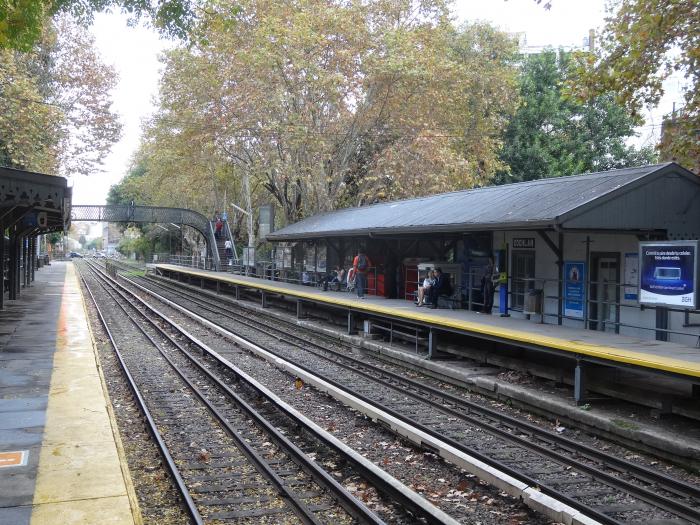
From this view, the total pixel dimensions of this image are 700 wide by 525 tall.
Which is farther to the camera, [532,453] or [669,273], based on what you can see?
[669,273]

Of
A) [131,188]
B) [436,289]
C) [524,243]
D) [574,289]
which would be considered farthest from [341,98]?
[131,188]

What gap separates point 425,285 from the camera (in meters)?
15.7

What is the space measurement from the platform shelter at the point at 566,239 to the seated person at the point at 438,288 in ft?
0.88

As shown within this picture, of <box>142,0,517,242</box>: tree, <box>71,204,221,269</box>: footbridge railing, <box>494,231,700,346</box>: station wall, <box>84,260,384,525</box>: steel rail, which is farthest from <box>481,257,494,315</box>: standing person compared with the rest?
<box>71,204,221,269</box>: footbridge railing

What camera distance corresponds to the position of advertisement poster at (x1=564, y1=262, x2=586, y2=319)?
41.3ft

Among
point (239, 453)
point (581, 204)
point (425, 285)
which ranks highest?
point (581, 204)

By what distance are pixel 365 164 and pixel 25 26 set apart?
2525 centimetres

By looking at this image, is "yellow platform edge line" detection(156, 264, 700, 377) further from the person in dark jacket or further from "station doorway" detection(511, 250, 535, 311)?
"station doorway" detection(511, 250, 535, 311)

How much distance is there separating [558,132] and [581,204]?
25509mm

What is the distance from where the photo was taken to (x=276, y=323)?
2159 cm

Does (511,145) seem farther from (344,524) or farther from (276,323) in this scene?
(344,524)

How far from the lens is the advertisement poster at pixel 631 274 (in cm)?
1167

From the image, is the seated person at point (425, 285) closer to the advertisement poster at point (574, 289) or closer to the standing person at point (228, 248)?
the advertisement poster at point (574, 289)

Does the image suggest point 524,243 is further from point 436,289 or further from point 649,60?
point 649,60
